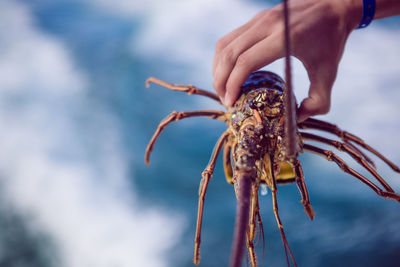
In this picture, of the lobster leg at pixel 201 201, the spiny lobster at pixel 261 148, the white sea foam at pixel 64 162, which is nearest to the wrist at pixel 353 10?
the spiny lobster at pixel 261 148

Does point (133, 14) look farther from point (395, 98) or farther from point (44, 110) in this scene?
point (395, 98)

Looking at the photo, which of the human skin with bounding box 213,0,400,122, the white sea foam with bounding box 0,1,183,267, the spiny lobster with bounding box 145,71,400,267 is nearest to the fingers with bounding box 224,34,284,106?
the human skin with bounding box 213,0,400,122

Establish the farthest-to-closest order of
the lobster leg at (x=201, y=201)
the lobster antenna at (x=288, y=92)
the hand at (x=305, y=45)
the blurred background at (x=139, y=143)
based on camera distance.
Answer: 1. the blurred background at (x=139, y=143)
2. the lobster leg at (x=201, y=201)
3. the hand at (x=305, y=45)
4. the lobster antenna at (x=288, y=92)

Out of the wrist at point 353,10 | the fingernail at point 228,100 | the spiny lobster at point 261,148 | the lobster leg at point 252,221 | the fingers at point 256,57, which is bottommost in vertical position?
the lobster leg at point 252,221

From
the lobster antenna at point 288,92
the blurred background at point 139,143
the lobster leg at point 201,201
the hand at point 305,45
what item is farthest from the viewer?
the blurred background at point 139,143

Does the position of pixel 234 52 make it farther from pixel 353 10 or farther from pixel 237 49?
pixel 353 10

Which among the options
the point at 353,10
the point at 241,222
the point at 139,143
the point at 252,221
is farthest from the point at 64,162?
the point at 353,10

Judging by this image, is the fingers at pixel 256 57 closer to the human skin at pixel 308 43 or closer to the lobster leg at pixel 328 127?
the human skin at pixel 308 43
